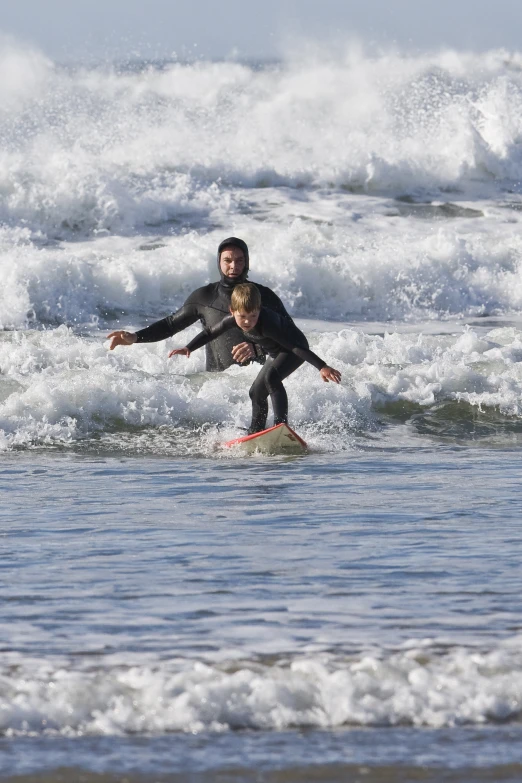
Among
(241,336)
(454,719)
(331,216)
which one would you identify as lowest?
(454,719)

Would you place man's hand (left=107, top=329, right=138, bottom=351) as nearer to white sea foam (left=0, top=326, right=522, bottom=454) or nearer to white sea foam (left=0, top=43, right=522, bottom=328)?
white sea foam (left=0, top=326, right=522, bottom=454)

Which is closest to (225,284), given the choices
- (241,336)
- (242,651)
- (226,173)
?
(241,336)

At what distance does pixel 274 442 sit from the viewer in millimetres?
8625

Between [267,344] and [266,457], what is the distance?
2.52 ft

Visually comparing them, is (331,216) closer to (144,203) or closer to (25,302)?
(144,203)

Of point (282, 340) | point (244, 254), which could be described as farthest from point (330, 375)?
point (244, 254)

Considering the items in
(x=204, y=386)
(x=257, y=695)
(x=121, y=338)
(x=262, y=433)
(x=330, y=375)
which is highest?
(x=121, y=338)

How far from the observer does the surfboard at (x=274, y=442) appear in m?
8.56

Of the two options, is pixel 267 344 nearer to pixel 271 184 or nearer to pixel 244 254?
pixel 244 254

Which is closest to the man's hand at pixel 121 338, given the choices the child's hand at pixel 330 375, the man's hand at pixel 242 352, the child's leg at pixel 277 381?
the man's hand at pixel 242 352

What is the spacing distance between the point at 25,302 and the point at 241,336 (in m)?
5.51

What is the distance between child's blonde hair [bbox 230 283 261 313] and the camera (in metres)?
8.11

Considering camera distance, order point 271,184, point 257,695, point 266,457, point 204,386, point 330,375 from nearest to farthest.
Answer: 1. point 257,695
2. point 330,375
3. point 266,457
4. point 204,386
5. point 271,184

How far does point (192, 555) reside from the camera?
516 cm
